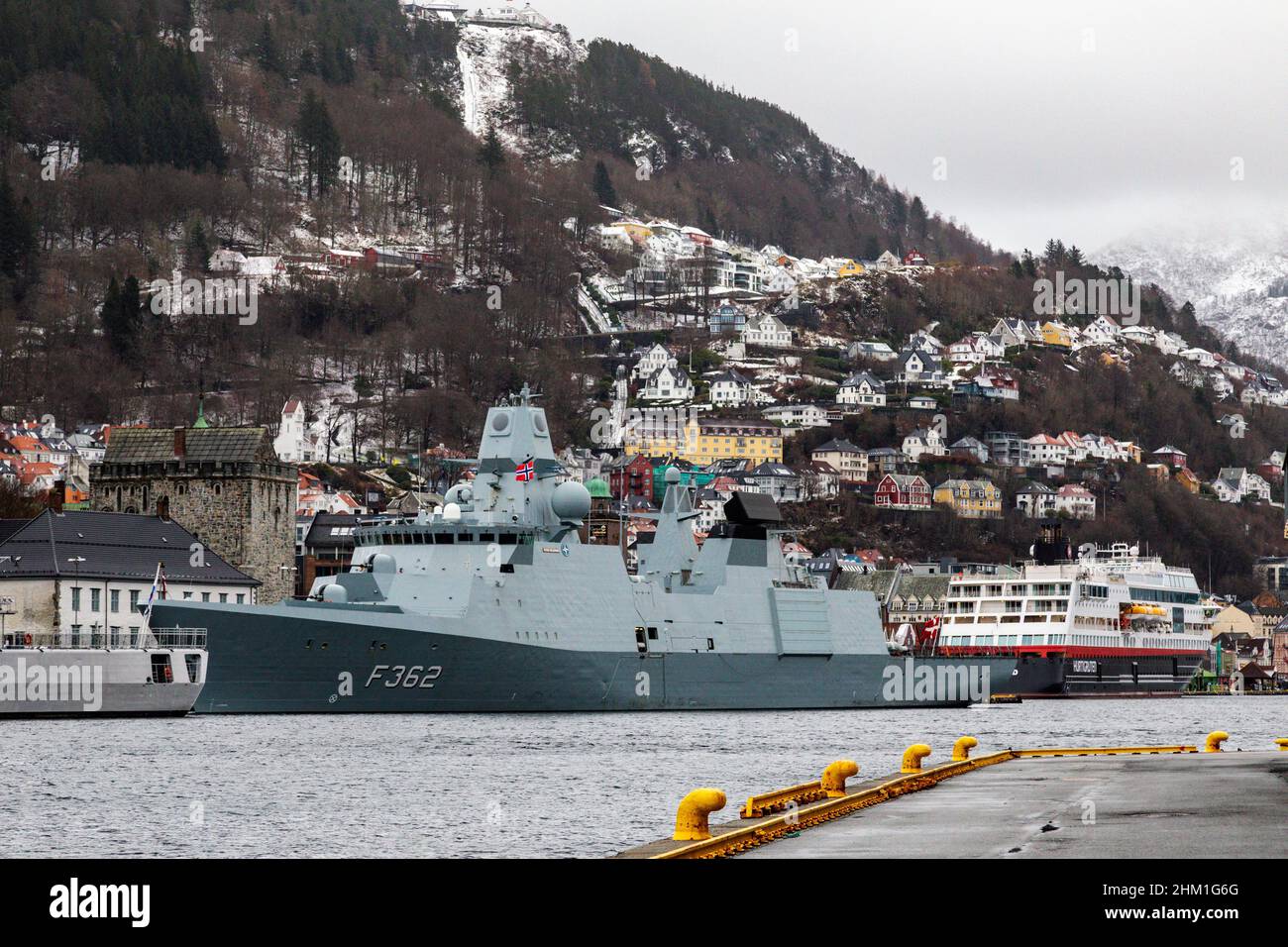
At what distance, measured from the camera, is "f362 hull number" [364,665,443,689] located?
6562 centimetres

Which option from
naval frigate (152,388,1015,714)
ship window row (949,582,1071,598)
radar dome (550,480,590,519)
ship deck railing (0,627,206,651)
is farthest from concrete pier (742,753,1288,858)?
ship window row (949,582,1071,598)

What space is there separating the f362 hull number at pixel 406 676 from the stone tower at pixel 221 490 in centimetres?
4020

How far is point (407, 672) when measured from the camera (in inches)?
2601

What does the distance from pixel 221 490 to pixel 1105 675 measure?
59852mm

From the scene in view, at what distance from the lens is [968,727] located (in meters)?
69.2

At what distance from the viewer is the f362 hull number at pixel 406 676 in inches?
2584

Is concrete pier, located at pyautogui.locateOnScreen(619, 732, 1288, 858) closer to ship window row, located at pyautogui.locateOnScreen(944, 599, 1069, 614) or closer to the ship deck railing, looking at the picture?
the ship deck railing

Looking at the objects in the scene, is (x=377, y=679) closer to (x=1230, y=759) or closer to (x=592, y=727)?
(x=592, y=727)

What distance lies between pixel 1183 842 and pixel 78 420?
549 feet

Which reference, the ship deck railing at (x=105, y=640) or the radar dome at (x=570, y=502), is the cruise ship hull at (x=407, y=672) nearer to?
the ship deck railing at (x=105, y=640)

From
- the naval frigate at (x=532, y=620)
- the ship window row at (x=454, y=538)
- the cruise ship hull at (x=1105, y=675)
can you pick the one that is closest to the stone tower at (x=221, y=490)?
the naval frigate at (x=532, y=620)

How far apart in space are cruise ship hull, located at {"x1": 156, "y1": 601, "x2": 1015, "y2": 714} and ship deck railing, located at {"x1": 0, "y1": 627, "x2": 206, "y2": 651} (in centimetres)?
189

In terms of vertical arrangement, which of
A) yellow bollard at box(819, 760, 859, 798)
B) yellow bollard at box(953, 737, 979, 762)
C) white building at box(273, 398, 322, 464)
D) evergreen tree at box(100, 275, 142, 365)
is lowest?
yellow bollard at box(953, 737, 979, 762)

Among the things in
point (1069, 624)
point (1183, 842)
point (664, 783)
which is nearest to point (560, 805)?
point (664, 783)
